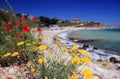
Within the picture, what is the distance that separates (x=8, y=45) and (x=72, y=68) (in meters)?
3.30

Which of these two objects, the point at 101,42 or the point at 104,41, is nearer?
the point at 101,42

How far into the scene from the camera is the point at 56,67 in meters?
3.97

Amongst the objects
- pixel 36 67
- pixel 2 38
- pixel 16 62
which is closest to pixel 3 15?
pixel 2 38

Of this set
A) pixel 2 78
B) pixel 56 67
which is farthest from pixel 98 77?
pixel 2 78

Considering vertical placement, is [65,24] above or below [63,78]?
below

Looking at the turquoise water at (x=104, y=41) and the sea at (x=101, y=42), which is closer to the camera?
the sea at (x=101, y=42)

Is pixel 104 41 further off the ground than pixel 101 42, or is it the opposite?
pixel 101 42

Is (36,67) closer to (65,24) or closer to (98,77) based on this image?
(98,77)

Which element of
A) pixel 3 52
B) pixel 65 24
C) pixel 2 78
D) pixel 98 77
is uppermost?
pixel 3 52

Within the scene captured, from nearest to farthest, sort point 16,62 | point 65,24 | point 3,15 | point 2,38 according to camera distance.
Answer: point 16,62 < point 2,38 < point 3,15 < point 65,24

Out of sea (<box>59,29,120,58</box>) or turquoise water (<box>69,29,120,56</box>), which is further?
turquoise water (<box>69,29,120,56</box>)

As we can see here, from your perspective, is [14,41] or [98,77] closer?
[98,77]

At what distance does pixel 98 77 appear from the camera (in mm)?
5785

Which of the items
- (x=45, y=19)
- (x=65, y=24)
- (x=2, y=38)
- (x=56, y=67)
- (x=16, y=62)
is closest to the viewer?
(x=56, y=67)
